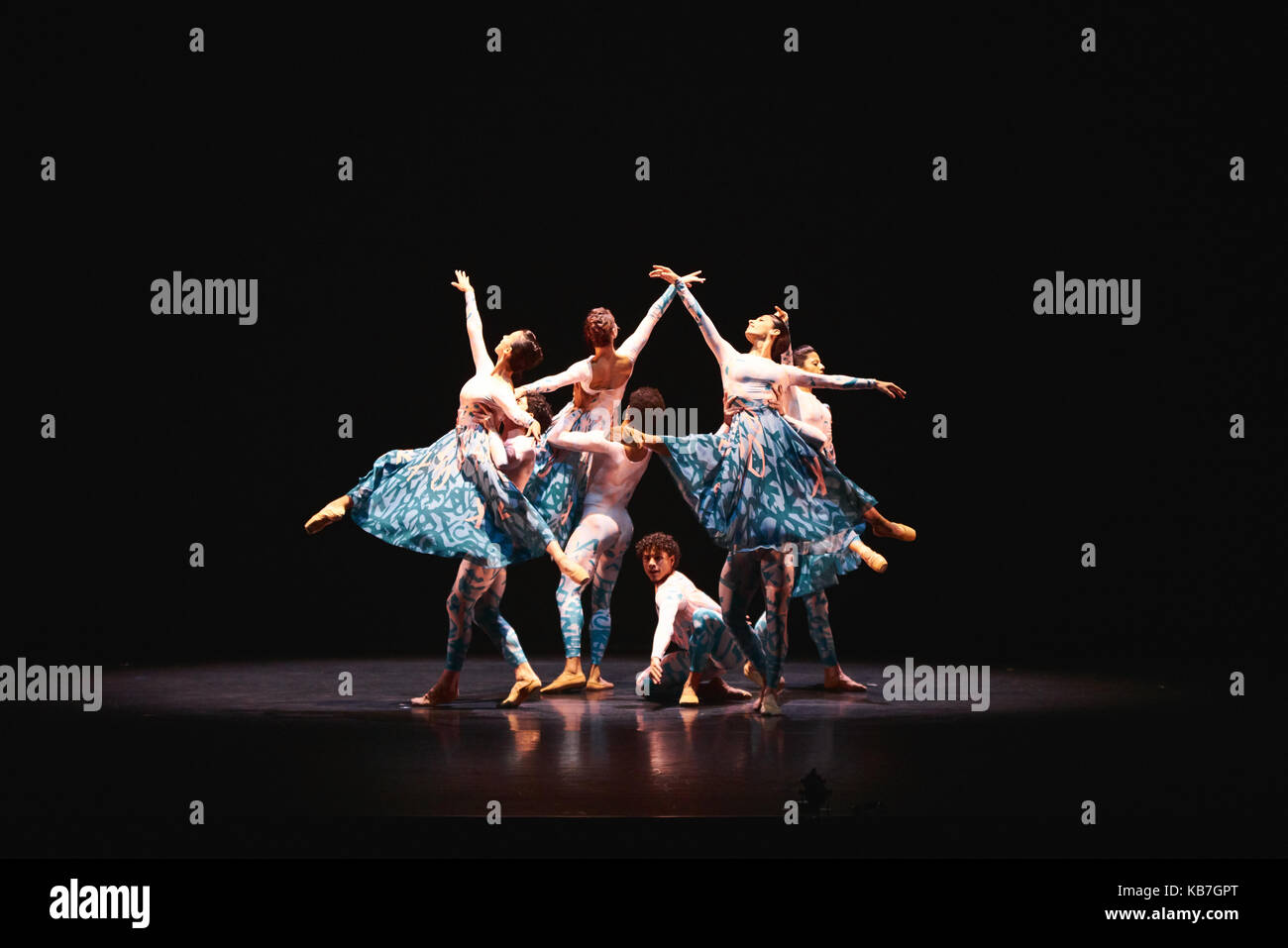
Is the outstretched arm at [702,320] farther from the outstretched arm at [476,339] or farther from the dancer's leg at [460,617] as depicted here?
the dancer's leg at [460,617]

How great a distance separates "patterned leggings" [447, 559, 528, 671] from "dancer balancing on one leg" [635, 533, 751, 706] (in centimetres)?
64

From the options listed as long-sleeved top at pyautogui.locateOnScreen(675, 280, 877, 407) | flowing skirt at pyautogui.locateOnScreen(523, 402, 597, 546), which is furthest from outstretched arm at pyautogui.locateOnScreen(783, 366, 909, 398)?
flowing skirt at pyautogui.locateOnScreen(523, 402, 597, 546)

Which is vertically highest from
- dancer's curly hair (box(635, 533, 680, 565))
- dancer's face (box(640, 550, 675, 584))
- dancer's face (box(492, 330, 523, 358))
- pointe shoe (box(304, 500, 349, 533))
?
dancer's face (box(492, 330, 523, 358))

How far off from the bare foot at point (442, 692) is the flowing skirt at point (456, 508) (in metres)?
0.55

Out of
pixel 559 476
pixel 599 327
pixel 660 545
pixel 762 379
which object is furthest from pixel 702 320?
pixel 559 476

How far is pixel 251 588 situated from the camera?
9.32m

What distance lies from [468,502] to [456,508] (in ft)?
0.19

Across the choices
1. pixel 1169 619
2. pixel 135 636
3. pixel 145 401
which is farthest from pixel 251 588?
pixel 1169 619

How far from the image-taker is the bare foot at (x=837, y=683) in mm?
6812

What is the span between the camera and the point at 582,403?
6828 mm

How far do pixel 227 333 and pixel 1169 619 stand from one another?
19.5ft

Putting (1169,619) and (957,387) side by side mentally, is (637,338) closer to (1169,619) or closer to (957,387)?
(957,387)

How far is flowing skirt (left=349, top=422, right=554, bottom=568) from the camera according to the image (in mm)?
5949

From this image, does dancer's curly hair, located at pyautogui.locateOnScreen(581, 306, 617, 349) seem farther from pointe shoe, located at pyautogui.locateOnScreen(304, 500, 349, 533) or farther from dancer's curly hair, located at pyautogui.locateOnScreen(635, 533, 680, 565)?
pointe shoe, located at pyautogui.locateOnScreen(304, 500, 349, 533)
